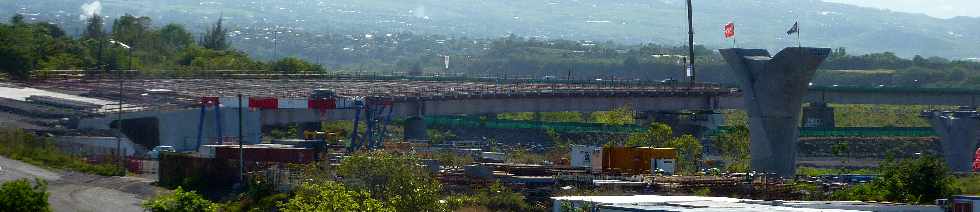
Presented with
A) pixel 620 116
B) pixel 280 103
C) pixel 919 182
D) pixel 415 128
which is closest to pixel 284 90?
pixel 415 128

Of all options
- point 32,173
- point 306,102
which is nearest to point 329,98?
point 306,102

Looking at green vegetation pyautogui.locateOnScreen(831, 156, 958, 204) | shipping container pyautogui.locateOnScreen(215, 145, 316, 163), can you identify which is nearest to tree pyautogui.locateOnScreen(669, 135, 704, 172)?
shipping container pyautogui.locateOnScreen(215, 145, 316, 163)

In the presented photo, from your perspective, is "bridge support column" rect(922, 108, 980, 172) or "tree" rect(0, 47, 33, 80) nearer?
"bridge support column" rect(922, 108, 980, 172)

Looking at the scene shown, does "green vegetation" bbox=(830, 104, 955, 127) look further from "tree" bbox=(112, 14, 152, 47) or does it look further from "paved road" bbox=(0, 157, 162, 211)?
"paved road" bbox=(0, 157, 162, 211)

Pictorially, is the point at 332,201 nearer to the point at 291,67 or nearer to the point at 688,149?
the point at 688,149

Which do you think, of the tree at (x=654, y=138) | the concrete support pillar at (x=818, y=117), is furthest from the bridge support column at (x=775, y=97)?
the concrete support pillar at (x=818, y=117)

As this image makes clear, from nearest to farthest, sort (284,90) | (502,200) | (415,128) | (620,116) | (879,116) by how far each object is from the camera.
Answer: (502,200) < (415,128) < (284,90) < (620,116) < (879,116)
